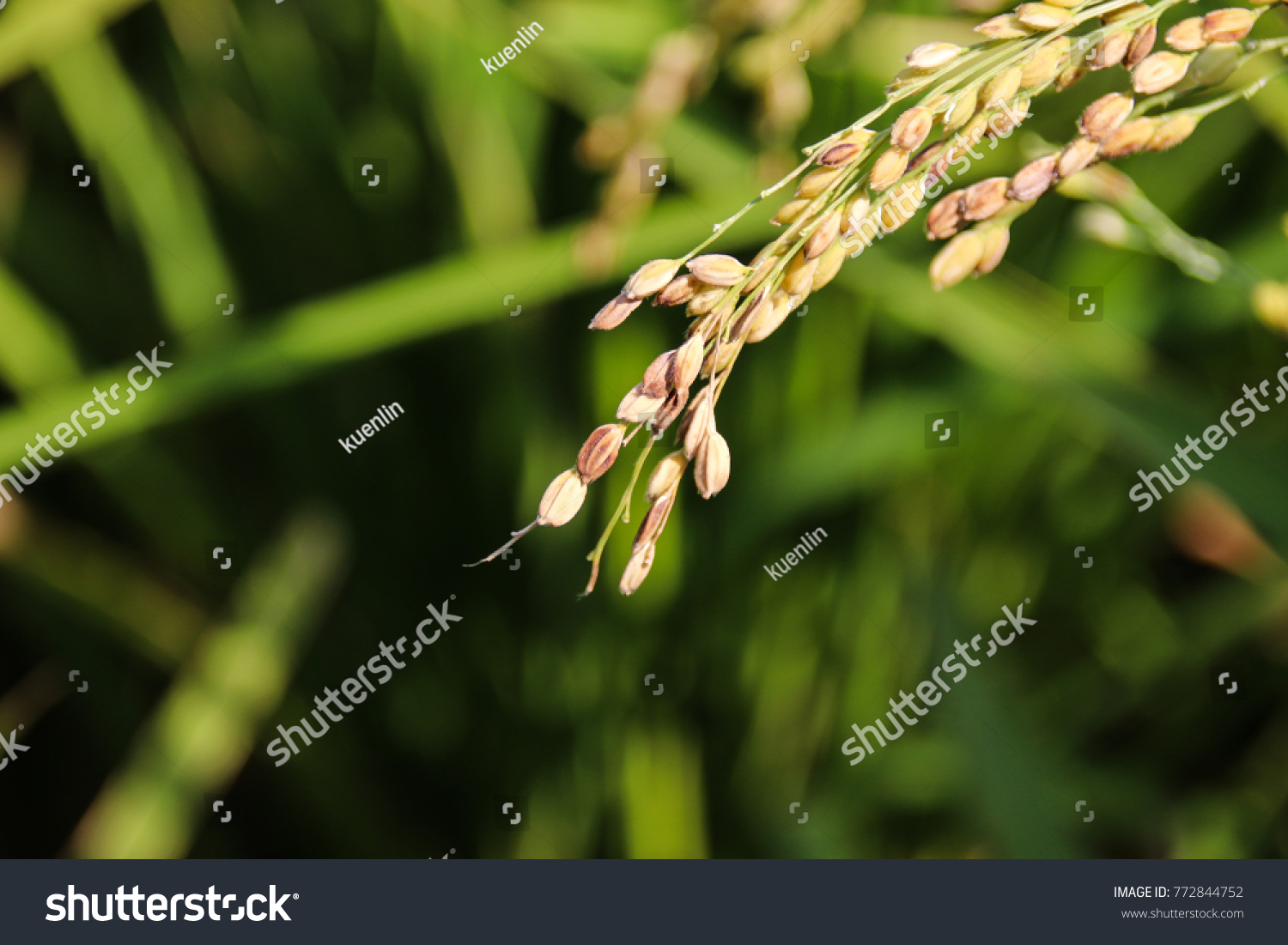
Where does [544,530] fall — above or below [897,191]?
below

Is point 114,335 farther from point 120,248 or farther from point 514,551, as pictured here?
point 514,551

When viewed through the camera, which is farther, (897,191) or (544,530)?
(544,530)

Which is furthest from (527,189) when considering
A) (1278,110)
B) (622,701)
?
(1278,110)

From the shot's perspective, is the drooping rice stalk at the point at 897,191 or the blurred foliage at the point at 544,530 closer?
the drooping rice stalk at the point at 897,191

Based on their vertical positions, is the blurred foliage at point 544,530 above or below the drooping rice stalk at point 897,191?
below
